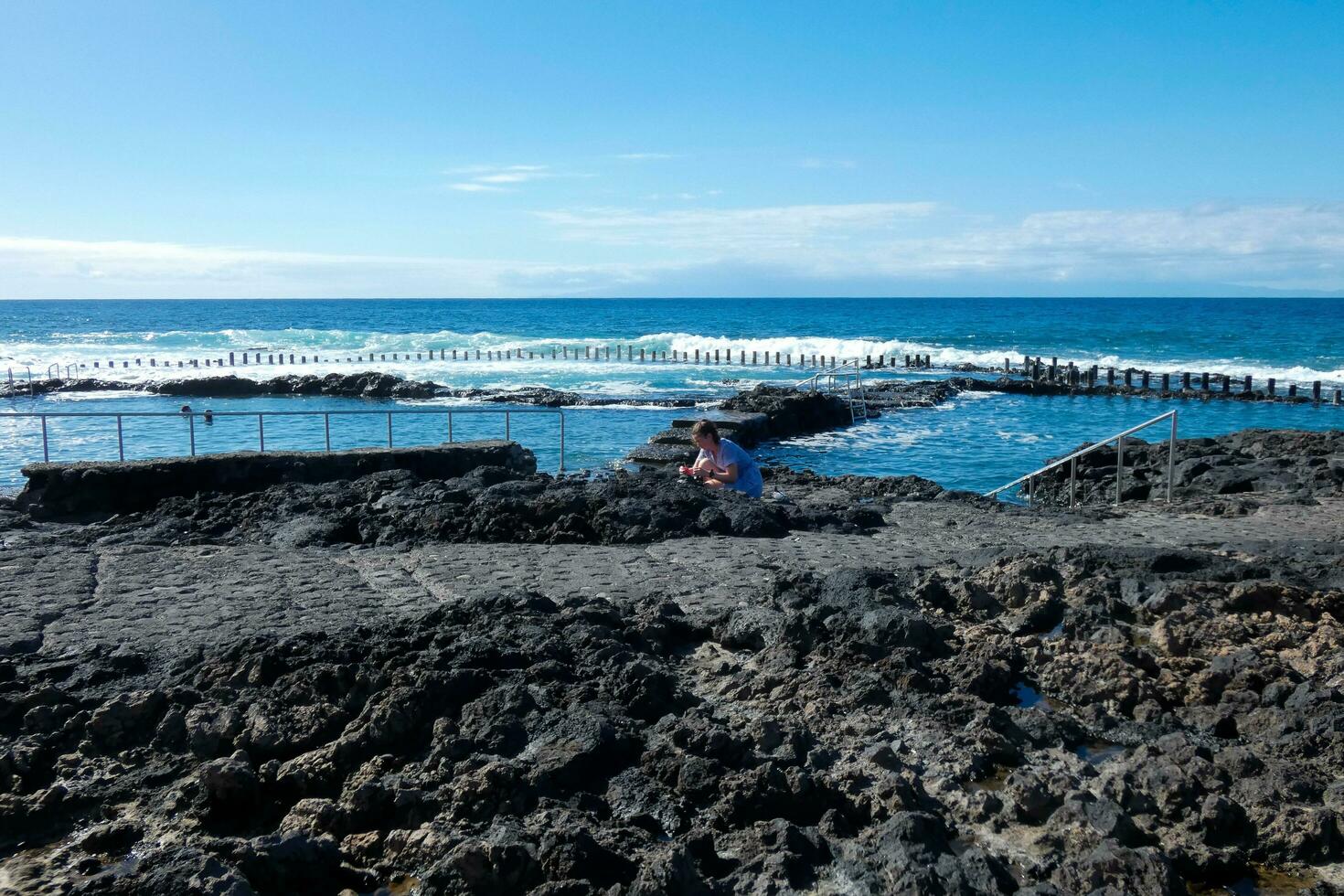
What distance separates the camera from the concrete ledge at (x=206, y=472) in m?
11.6

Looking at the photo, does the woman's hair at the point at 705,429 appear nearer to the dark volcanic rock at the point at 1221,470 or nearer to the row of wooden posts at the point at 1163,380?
the dark volcanic rock at the point at 1221,470

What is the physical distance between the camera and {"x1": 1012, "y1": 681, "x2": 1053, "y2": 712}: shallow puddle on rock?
19.0ft

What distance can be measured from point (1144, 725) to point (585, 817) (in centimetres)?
294

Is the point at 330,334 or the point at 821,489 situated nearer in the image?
the point at 821,489

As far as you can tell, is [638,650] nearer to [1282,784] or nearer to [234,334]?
[1282,784]

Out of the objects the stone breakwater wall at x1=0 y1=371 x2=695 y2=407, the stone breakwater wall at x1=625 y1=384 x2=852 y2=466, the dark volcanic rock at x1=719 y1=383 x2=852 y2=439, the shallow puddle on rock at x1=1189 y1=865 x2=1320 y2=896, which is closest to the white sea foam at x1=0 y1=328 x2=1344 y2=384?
the stone breakwater wall at x1=0 y1=371 x2=695 y2=407

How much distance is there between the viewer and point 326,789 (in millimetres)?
4879

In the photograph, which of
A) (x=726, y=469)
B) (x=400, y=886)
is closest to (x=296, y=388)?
(x=726, y=469)

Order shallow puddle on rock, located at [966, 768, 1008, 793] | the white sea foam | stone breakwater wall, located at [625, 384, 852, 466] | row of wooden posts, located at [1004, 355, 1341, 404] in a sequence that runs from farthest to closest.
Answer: the white sea foam → row of wooden posts, located at [1004, 355, 1341, 404] → stone breakwater wall, located at [625, 384, 852, 466] → shallow puddle on rock, located at [966, 768, 1008, 793]

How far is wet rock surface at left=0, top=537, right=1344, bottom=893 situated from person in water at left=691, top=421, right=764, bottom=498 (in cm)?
442

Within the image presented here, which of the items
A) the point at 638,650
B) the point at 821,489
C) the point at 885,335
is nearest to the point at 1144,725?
the point at 638,650

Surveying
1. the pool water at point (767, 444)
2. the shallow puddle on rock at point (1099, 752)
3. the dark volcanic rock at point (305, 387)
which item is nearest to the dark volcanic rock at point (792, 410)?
the pool water at point (767, 444)

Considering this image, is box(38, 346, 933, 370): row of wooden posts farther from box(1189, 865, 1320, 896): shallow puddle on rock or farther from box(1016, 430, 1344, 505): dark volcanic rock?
box(1189, 865, 1320, 896): shallow puddle on rock

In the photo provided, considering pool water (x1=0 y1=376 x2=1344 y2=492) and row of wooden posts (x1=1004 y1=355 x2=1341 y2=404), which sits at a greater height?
row of wooden posts (x1=1004 y1=355 x2=1341 y2=404)
